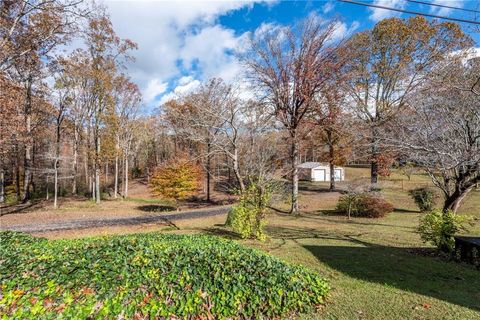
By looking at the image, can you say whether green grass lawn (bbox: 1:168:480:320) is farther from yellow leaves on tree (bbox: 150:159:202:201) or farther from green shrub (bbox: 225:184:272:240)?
yellow leaves on tree (bbox: 150:159:202:201)

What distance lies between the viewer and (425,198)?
54.7 ft

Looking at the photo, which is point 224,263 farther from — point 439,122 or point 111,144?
point 111,144

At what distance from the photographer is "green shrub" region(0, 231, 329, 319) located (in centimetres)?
320

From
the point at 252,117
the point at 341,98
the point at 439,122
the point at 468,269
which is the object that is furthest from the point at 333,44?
the point at 468,269

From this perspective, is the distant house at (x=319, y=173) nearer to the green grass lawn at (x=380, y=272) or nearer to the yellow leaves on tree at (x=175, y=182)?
the yellow leaves on tree at (x=175, y=182)

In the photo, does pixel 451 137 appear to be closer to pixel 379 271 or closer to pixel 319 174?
pixel 379 271

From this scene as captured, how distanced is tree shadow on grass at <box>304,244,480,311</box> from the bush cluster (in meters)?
7.81

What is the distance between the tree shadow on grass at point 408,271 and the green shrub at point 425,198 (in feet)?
34.7

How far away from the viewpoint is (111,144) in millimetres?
23188

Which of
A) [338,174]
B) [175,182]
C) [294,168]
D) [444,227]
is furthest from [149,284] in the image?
[338,174]

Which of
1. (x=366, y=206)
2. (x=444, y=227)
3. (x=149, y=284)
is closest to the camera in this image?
(x=149, y=284)

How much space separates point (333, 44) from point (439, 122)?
1008cm

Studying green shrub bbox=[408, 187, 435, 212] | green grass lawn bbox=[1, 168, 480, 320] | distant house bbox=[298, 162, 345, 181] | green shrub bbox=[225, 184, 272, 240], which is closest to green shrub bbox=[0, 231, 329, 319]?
green grass lawn bbox=[1, 168, 480, 320]

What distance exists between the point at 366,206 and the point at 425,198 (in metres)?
4.01
